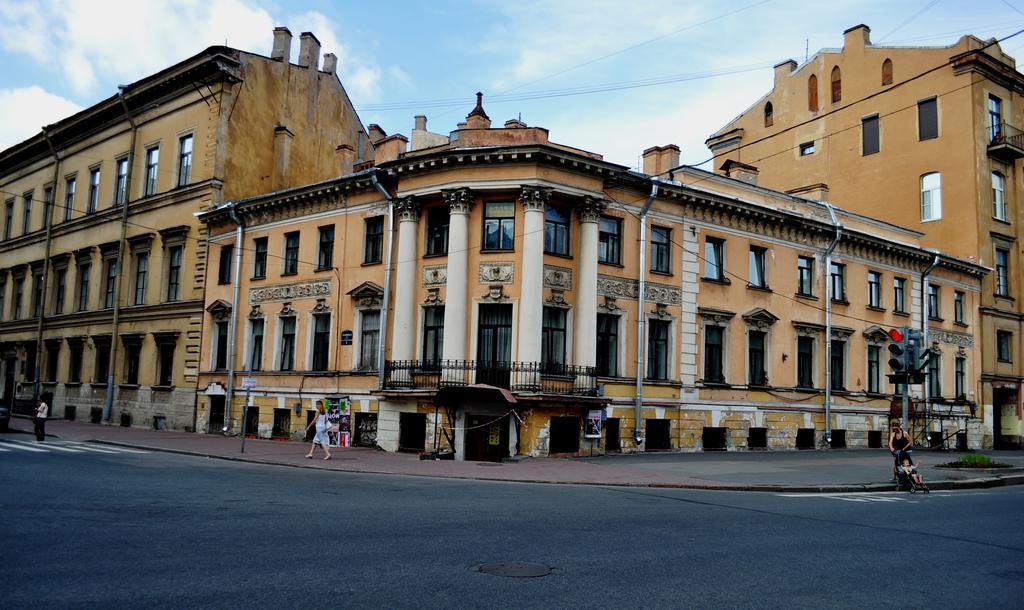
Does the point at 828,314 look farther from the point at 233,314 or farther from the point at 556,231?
the point at 233,314

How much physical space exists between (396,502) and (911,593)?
301 inches

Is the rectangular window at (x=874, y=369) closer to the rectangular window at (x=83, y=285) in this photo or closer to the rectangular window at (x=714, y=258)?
the rectangular window at (x=714, y=258)

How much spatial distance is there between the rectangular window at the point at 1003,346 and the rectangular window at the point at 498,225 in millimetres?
28504

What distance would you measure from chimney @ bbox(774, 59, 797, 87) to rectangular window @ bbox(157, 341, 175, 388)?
33953mm

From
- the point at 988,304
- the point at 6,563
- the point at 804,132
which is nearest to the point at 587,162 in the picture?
the point at 6,563

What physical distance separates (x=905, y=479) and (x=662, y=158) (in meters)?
14.5

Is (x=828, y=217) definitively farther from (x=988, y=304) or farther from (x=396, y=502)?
(x=396, y=502)

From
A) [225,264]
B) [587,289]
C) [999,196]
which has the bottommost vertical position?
[587,289]

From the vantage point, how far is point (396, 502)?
41.0 ft

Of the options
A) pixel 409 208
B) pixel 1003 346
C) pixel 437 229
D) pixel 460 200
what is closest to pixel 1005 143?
pixel 1003 346

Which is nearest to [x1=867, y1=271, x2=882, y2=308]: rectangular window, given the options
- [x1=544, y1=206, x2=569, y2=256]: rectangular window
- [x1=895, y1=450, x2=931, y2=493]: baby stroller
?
[x1=544, y1=206, x2=569, y2=256]: rectangular window

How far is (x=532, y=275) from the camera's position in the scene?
23672mm

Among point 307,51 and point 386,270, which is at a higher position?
point 307,51

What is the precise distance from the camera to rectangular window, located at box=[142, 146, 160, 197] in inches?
1465
